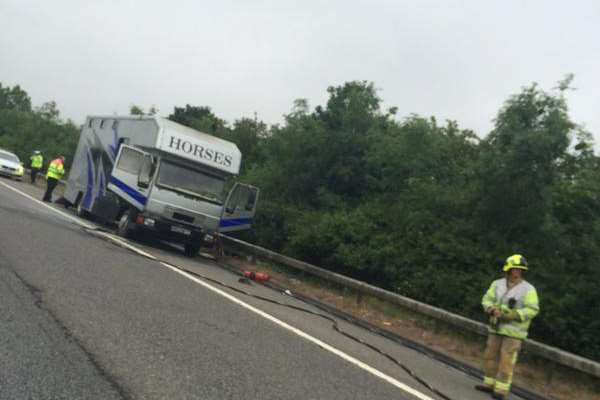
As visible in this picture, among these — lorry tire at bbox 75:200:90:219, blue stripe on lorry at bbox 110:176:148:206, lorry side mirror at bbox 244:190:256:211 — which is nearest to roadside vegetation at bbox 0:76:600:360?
lorry side mirror at bbox 244:190:256:211

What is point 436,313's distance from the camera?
10.2 meters

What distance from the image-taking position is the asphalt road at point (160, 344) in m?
4.55

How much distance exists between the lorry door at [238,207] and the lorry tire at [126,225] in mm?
2134

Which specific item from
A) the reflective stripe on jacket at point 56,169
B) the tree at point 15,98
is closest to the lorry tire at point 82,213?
the reflective stripe on jacket at point 56,169

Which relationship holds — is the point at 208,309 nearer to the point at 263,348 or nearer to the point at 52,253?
the point at 263,348

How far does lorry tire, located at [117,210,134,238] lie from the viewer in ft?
49.3

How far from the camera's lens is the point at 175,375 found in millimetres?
4863

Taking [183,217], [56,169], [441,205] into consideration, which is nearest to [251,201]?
[183,217]

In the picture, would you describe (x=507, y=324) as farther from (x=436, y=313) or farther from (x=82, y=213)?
(x=82, y=213)

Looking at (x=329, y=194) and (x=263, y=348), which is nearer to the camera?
(x=263, y=348)

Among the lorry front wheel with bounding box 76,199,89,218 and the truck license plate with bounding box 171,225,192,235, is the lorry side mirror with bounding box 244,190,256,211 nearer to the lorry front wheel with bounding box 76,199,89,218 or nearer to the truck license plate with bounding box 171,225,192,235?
the truck license plate with bounding box 171,225,192,235

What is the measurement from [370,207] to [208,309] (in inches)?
308

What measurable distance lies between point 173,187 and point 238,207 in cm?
178

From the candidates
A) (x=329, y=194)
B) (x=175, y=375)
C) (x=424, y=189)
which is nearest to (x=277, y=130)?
(x=329, y=194)
